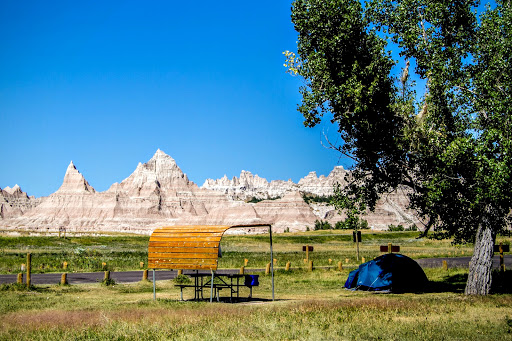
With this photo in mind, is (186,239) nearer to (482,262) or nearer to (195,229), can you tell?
(195,229)

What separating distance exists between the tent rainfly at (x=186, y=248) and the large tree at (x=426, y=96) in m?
5.98

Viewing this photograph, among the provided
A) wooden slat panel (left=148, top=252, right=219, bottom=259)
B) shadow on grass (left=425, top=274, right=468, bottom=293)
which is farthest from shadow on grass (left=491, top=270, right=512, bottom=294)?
wooden slat panel (left=148, top=252, right=219, bottom=259)

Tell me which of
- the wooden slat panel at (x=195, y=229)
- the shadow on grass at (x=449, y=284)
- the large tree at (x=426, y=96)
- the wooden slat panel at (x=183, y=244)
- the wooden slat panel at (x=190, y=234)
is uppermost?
the large tree at (x=426, y=96)

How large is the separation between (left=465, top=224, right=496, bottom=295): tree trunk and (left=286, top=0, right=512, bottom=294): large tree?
4 cm

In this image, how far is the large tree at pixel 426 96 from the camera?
1908 cm

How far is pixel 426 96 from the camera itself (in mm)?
20516

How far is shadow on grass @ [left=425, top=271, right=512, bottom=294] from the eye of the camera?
938 inches

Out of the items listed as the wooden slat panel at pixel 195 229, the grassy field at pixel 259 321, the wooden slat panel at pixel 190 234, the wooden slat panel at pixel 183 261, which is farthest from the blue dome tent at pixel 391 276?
the wooden slat panel at pixel 183 261

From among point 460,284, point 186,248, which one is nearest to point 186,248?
point 186,248

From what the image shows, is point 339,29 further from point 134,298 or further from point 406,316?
point 134,298

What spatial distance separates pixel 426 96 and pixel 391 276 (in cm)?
984

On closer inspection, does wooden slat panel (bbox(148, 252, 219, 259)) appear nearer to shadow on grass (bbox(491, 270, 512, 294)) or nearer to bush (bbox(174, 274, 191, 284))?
bush (bbox(174, 274, 191, 284))

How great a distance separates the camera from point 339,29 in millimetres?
20609

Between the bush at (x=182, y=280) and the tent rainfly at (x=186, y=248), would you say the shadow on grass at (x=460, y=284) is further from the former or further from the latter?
the bush at (x=182, y=280)
